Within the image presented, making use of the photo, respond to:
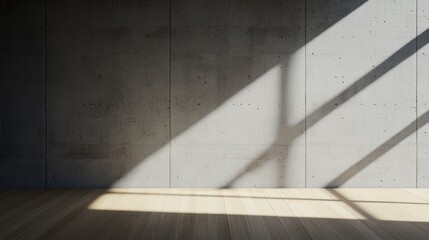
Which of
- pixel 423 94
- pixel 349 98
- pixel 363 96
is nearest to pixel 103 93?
pixel 349 98

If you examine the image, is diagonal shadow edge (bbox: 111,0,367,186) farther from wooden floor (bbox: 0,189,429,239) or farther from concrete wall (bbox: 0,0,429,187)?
wooden floor (bbox: 0,189,429,239)

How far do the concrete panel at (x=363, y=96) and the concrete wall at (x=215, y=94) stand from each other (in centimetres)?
1

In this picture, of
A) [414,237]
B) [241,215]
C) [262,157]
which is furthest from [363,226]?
[262,157]

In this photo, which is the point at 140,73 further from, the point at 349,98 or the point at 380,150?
the point at 380,150

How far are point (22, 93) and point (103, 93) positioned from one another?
1.08 meters

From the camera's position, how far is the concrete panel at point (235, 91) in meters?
5.01

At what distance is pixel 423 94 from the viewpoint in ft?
16.7

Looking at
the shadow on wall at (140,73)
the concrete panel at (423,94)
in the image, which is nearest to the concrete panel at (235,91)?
the shadow on wall at (140,73)

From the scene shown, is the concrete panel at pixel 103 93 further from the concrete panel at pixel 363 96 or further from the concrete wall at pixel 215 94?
the concrete panel at pixel 363 96

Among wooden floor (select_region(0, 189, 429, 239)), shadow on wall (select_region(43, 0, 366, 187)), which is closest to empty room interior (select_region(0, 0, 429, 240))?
shadow on wall (select_region(43, 0, 366, 187))

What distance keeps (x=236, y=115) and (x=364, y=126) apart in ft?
5.75

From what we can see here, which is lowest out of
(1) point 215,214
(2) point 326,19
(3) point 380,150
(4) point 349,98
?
(1) point 215,214

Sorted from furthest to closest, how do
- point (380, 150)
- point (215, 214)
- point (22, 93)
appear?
point (380, 150), point (22, 93), point (215, 214)

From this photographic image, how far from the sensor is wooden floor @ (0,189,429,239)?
3.14m
